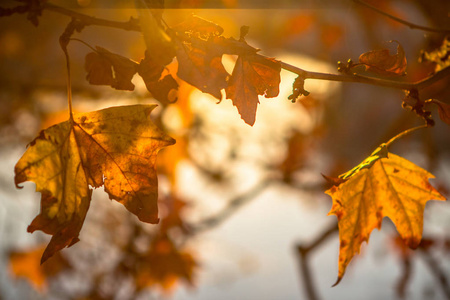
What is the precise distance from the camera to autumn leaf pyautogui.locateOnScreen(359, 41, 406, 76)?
1.98ft

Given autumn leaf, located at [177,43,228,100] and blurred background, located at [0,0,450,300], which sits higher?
blurred background, located at [0,0,450,300]

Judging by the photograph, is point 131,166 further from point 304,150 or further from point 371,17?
point 304,150

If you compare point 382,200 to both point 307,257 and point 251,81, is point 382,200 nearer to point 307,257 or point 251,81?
point 251,81

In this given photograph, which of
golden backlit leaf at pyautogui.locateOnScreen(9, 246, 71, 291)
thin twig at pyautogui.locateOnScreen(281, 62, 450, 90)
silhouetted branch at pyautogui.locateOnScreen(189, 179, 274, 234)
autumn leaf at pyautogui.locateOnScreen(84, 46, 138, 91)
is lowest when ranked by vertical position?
thin twig at pyautogui.locateOnScreen(281, 62, 450, 90)

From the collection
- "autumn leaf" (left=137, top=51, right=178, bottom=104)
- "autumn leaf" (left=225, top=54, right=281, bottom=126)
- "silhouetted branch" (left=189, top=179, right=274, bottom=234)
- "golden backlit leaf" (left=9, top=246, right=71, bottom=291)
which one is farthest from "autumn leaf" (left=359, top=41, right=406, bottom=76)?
"golden backlit leaf" (left=9, top=246, right=71, bottom=291)

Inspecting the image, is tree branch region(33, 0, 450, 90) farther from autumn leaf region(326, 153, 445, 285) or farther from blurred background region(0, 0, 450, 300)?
blurred background region(0, 0, 450, 300)

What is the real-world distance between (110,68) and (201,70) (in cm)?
16

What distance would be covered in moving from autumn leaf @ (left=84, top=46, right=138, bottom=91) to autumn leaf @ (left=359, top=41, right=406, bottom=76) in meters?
0.35

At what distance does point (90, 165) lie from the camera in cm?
61

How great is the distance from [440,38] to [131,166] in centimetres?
71

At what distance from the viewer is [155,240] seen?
204cm

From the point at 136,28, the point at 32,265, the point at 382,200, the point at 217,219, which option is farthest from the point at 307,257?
the point at 32,265

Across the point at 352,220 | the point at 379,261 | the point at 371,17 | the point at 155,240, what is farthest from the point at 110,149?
the point at 379,261

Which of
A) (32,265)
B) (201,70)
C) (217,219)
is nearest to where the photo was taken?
(201,70)
